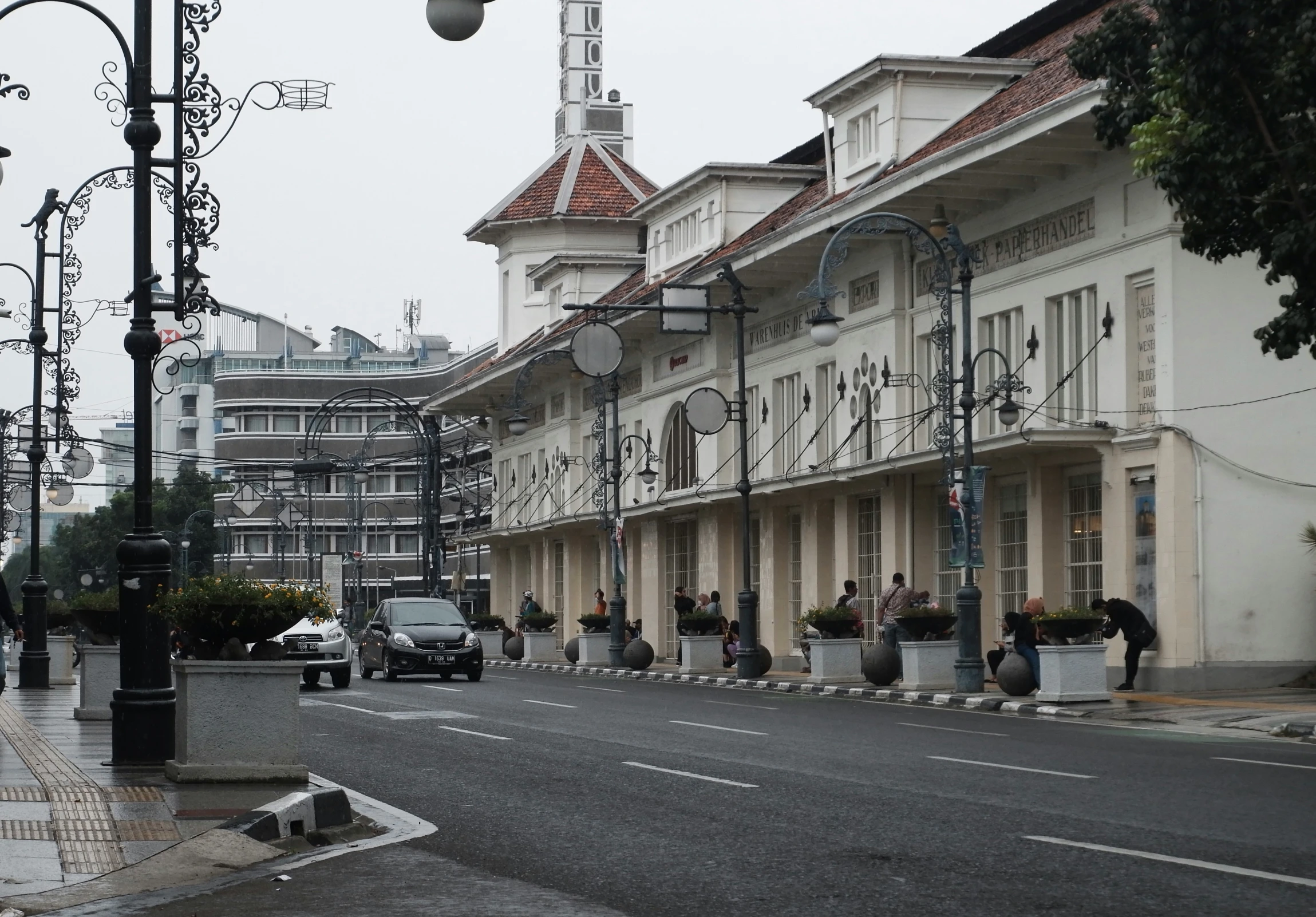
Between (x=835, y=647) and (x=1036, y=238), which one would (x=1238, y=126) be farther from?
(x=835, y=647)

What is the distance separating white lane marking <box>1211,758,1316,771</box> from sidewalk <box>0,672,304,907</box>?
8.15 meters

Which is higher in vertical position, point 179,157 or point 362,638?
point 179,157

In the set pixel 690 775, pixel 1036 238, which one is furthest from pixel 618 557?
pixel 690 775

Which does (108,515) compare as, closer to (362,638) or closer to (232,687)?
(362,638)

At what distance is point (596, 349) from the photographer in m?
41.3

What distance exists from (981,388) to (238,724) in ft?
72.9

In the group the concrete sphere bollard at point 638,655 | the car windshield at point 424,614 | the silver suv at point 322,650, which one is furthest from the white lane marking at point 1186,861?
the concrete sphere bollard at point 638,655

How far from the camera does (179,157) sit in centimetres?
1850

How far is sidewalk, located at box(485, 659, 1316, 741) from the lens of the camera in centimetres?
2220

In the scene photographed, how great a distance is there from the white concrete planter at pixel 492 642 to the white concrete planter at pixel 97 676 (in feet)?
109

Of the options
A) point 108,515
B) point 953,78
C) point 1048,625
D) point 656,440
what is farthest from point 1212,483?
point 108,515

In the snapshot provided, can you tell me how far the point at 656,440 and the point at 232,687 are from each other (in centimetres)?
3779

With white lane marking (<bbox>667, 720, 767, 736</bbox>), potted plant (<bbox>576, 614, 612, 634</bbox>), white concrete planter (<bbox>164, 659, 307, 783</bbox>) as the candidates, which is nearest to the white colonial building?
potted plant (<bbox>576, 614, 612, 634</bbox>)

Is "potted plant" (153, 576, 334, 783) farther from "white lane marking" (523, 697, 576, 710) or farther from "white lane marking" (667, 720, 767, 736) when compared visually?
"white lane marking" (523, 697, 576, 710)
